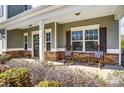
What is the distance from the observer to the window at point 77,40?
11.9 meters

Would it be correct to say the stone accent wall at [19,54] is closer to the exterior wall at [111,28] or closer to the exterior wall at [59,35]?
the exterior wall at [59,35]

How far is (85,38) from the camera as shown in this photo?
11.6 metres

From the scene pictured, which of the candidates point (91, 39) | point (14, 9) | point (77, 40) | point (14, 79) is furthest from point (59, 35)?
point (14, 79)

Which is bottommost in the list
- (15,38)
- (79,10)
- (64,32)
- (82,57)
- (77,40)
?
(82,57)

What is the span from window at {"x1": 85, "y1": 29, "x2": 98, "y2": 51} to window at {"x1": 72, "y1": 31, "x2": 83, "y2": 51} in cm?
46

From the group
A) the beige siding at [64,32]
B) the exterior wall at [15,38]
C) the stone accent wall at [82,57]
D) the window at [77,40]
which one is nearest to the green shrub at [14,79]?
the stone accent wall at [82,57]

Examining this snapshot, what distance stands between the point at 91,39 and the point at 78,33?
1.13 meters

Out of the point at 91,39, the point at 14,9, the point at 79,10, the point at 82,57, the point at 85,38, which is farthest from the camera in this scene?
the point at 14,9

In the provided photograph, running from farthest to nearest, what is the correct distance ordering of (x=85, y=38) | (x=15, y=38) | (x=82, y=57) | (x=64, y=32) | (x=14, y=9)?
(x=14, y=9)
(x=15, y=38)
(x=64, y=32)
(x=82, y=57)
(x=85, y=38)

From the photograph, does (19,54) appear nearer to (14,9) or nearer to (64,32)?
(14,9)

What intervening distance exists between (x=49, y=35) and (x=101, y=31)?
14.4 feet
